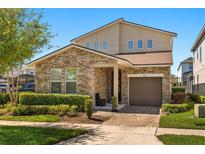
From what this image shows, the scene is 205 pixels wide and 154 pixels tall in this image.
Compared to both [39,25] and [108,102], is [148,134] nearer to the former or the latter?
[39,25]

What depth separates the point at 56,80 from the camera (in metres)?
17.2

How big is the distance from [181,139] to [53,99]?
9.05 m

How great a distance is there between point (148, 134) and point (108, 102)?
437 inches

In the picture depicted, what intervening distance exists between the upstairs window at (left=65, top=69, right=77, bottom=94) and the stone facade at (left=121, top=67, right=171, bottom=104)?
4643 millimetres

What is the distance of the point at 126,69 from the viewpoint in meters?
19.8

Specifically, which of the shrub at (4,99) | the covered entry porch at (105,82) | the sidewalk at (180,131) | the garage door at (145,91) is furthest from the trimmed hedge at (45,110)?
the garage door at (145,91)

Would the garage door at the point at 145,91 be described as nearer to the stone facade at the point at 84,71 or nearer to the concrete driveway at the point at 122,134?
the stone facade at the point at 84,71

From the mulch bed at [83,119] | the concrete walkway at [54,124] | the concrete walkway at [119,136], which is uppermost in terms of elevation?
the mulch bed at [83,119]

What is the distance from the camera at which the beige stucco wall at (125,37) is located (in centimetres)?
2356

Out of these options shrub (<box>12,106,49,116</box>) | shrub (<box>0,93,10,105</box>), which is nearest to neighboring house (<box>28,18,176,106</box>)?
shrub (<box>0,93,10,105</box>)

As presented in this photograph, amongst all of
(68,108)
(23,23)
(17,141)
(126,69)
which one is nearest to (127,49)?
(126,69)

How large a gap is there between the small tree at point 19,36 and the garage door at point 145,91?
369 inches

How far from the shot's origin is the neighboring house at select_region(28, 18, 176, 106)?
16.5 m

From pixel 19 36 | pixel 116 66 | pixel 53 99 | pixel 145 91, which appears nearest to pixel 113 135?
pixel 19 36
